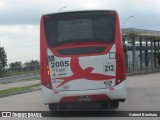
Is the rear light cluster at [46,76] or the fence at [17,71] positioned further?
the fence at [17,71]

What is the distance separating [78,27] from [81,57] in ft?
3.14

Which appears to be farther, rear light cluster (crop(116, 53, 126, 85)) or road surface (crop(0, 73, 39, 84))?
road surface (crop(0, 73, 39, 84))

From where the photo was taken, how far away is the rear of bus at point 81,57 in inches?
499

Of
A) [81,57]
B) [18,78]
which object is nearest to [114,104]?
[81,57]

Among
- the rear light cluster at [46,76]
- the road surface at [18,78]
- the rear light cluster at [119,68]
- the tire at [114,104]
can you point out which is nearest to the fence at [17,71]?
the road surface at [18,78]

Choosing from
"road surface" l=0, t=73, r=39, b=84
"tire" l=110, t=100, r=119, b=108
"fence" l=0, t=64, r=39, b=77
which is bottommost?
"road surface" l=0, t=73, r=39, b=84

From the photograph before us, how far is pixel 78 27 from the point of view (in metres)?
13.0

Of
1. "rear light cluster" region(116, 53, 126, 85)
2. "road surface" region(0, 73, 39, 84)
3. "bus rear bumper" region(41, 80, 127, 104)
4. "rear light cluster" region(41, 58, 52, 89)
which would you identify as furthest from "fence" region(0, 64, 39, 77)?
"rear light cluster" region(116, 53, 126, 85)

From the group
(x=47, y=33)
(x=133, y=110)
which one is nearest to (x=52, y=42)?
(x=47, y=33)

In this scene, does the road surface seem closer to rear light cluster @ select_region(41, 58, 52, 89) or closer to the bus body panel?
rear light cluster @ select_region(41, 58, 52, 89)

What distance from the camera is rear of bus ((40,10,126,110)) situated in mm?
12664

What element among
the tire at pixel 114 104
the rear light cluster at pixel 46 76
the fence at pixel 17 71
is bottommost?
the fence at pixel 17 71

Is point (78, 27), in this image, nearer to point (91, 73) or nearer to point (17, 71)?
point (91, 73)

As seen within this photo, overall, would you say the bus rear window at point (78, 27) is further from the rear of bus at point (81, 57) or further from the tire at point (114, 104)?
the tire at point (114, 104)
